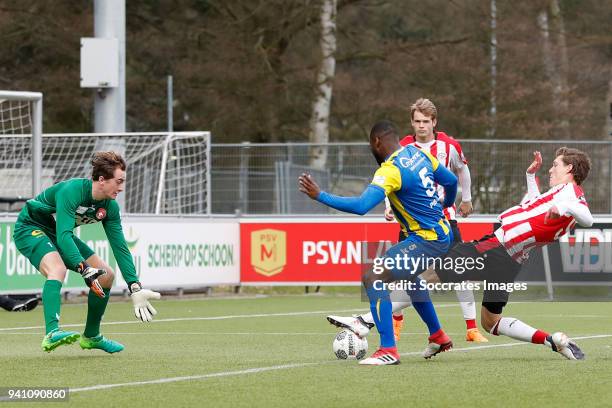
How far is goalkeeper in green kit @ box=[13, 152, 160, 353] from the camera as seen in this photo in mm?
10891

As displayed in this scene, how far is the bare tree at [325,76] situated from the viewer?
35.8 m

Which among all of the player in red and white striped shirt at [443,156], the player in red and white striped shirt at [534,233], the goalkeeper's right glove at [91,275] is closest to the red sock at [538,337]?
the player in red and white striped shirt at [534,233]

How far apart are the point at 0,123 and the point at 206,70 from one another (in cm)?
1172

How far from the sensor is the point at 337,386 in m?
9.23

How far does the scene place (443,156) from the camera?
43.9ft

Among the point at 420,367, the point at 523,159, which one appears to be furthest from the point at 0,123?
the point at 420,367

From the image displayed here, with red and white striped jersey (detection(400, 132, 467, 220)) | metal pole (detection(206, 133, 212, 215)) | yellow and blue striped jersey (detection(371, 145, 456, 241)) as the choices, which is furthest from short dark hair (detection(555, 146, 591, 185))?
metal pole (detection(206, 133, 212, 215))

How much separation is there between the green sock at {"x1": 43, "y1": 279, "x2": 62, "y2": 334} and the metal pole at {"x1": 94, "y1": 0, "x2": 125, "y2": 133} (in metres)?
12.7

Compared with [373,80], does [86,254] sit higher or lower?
lower

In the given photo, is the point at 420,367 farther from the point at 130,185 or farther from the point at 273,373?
the point at 130,185

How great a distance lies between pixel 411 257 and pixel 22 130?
15.5 meters

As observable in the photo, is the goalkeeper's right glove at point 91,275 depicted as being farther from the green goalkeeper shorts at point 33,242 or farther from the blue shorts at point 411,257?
the blue shorts at point 411,257

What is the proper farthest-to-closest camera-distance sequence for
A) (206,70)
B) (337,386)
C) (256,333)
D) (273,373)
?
(206,70), (256,333), (273,373), (337,386)

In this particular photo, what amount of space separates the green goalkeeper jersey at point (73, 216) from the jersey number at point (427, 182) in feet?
7.56
